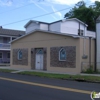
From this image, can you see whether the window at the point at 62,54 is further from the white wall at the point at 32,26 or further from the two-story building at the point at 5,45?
the two-story building at the point at 5,45

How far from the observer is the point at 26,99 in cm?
869

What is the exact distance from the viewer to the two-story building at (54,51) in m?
24.8

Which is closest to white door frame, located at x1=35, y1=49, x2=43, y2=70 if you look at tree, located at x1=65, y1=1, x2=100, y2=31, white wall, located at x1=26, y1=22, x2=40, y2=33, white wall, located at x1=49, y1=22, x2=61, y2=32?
white wall, located at x1=49, y1=22, x2=61, y2=32

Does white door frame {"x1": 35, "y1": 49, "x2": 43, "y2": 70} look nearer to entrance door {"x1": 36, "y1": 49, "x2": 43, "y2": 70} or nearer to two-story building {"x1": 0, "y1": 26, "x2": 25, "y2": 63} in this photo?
entrance door {"x1": 36, "y1": 49, "x2": 43, "y2": 70}

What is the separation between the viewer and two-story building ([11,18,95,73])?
81.4 feet

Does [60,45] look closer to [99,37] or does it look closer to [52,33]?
[52,33]

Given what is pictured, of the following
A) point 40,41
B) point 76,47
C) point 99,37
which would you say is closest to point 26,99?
point 76,47

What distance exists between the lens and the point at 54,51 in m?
27.2

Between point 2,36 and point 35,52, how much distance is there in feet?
74.6

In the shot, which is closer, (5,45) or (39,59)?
(39,59)

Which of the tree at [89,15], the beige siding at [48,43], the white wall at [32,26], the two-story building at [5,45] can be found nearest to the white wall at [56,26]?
the white wall at [32,26]

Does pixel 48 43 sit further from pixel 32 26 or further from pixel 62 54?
pixel 32 26

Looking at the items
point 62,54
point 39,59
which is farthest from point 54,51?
point 39,59

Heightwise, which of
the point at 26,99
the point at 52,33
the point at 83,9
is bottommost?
the point at 26,99
